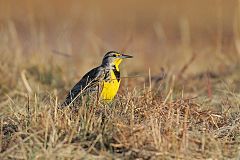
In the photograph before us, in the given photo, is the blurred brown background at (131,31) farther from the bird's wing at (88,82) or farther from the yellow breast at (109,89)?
the yellow breast at (109,89)

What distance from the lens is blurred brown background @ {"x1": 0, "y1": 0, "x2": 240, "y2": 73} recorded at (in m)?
8.05

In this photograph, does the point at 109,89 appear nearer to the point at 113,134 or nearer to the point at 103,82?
the point at 103,82

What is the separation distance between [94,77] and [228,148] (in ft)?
6.10

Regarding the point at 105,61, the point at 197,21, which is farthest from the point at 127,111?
the point at 197,21

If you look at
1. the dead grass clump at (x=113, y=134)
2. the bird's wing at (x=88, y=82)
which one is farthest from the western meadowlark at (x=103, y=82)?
the dead grass clump at (x=113, y=134)

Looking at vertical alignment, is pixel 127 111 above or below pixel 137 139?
above

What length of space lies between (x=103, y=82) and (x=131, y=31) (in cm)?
569

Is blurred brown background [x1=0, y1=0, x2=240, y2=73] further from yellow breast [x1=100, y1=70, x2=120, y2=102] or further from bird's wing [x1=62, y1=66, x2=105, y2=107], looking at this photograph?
yellow breast [x1=100, y1=70, x2=120, y2=102]

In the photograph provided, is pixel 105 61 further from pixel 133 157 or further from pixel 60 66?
pixel 133 157

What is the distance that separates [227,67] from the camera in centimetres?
743

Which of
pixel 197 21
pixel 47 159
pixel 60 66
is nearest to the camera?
pixel 47 159

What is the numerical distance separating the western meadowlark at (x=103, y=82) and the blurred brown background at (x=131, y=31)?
5.17 ft

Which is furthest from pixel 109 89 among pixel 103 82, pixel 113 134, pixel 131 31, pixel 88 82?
pixel 131 31

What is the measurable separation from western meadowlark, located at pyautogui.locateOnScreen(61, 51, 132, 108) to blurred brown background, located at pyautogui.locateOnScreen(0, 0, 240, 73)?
1.58 meters
